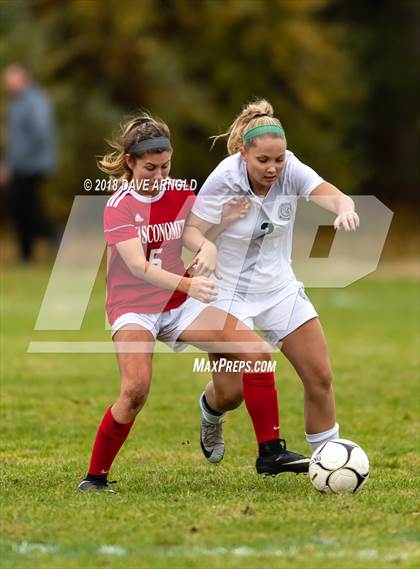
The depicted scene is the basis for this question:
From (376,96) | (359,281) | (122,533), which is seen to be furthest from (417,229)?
(122,533)

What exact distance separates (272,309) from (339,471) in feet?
3.06

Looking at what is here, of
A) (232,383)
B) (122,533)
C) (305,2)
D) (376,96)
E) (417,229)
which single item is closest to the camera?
(122,533)

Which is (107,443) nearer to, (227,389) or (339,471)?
(227,389)

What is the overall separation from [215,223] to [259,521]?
1734mm

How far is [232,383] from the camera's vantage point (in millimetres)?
6566

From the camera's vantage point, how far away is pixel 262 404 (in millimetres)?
6359

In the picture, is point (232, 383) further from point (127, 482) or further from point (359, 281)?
point (359, 281)

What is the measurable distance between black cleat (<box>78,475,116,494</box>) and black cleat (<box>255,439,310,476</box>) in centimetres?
80

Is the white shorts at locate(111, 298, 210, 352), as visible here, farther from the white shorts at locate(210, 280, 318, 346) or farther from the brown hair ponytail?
the brown hair ponytail

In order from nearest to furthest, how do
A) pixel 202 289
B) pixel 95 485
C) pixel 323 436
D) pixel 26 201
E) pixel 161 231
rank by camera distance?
pixel 202 289 → pixel 95 485 → pixel 161 231 → pixel 323 436 → pixel 26 201

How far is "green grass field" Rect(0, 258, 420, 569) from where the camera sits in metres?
4.86

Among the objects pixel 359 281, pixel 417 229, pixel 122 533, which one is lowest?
pixel 122 533

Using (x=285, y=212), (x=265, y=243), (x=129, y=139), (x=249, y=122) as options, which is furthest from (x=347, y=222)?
(x=129, y=139)

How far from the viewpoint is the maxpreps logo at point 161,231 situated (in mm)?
6203
